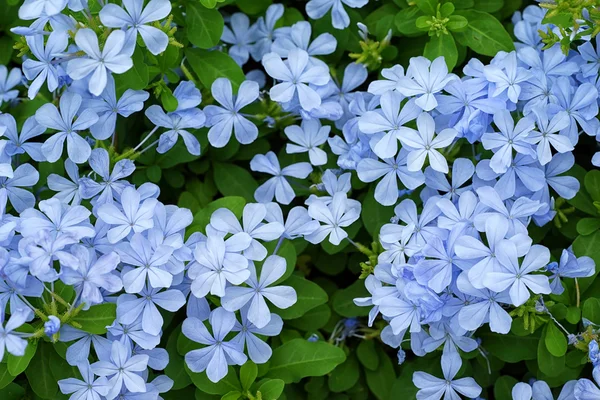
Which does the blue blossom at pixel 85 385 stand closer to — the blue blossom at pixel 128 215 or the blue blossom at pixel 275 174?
the blue blossom at pixel 128 215

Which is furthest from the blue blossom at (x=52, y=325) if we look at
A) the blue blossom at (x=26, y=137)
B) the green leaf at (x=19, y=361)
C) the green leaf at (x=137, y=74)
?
the green leaf at (x=137, y=74)

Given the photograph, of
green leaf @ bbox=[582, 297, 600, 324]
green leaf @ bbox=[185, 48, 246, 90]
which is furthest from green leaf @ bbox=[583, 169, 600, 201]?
green leaf @ bbox=[185, 48, 246, 90]

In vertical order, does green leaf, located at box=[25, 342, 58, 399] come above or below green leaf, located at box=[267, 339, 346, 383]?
above

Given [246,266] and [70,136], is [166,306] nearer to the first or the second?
[246,266]

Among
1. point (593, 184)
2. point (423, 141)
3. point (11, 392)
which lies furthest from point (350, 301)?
point (11, 392)

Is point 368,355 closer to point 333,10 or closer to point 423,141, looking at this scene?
point 423,141

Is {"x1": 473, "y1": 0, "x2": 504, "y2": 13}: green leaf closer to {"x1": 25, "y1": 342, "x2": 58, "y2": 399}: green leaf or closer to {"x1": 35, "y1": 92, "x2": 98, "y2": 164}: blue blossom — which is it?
{"x1": 35, "y1": 92, "x2": 98, "y2": 164}: blue blossom
